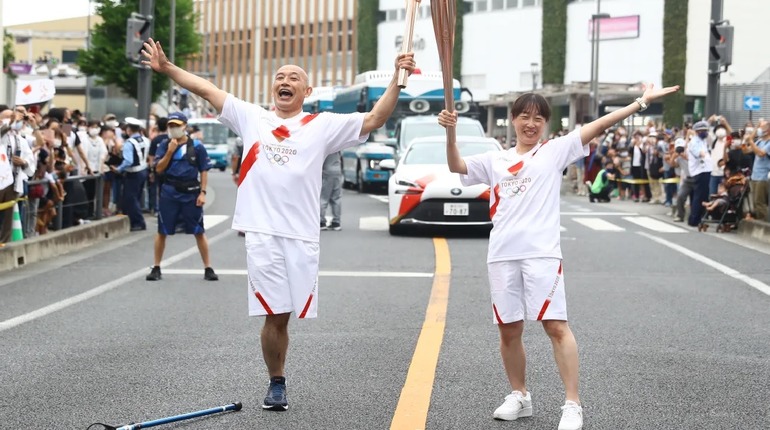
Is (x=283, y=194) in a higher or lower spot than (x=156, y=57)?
lower

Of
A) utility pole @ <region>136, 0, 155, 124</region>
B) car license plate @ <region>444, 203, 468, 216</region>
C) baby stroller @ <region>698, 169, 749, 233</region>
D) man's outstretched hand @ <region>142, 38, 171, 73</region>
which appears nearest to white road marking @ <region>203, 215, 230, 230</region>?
utility pole @ <region>136, 0, 155, 124</region>

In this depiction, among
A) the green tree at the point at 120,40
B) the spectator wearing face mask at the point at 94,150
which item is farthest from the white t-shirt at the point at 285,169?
the green tree at the point at 120,40

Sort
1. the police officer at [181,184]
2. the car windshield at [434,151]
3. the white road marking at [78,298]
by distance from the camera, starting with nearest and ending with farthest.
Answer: the white road marking at [78,298] → the police officer at [181,184] → the car windshield at [434,151]

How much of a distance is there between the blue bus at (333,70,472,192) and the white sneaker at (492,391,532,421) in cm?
2475

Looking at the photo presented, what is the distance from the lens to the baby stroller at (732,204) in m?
20.7

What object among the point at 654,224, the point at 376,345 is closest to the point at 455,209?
the point at 654,224

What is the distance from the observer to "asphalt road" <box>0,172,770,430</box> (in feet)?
20.8

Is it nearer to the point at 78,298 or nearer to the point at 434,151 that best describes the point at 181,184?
the point at 78,298

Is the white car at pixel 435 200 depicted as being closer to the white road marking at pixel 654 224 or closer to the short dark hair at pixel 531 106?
the white road marking at pixel 654 224

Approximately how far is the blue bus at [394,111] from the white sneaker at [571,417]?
82.5 ft

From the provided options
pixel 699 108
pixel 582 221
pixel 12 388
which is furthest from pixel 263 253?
pixel 699 108

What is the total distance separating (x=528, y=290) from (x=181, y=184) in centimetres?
758

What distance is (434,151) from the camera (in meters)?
20.2

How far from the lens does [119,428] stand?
555 cm
